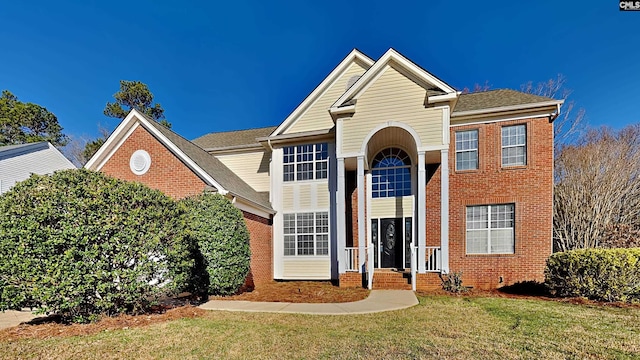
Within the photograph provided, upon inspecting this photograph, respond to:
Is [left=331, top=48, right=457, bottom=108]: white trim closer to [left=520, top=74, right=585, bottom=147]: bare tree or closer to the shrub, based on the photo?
the shrub

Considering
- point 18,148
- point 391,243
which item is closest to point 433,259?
point 391,243

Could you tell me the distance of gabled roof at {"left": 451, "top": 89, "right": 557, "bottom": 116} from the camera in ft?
36.2

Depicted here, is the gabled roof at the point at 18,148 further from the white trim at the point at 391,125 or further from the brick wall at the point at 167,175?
the white trim at the point at 391,125

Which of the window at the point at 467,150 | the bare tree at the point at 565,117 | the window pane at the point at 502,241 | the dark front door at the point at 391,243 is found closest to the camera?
the window pane at the point at 502,241

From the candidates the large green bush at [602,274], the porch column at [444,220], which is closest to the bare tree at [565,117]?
the porch column at [444,220]

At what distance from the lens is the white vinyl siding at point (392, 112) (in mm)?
10375

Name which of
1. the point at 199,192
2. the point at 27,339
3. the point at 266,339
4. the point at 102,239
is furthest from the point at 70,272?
the point at 199,192

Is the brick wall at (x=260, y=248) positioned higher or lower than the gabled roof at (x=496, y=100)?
lower

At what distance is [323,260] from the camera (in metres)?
12.5

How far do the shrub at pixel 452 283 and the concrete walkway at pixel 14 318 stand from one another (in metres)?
11.0

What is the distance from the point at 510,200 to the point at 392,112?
17.4 ft

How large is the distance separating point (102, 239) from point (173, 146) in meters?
5.32

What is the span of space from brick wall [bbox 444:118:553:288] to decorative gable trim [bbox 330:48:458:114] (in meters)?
2.25

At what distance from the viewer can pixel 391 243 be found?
39.5 ft
